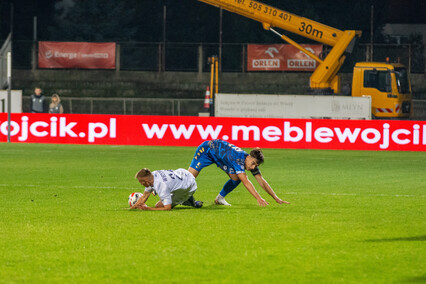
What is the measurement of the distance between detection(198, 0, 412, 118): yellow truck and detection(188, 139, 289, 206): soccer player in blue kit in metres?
24.2

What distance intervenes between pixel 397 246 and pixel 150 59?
40075mm

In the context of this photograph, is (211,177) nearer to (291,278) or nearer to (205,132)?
(205,132)

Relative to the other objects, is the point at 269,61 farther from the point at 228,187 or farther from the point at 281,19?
the point at 228,187

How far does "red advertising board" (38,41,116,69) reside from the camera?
48.8m

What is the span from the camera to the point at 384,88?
128 feet

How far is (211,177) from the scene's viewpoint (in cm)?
2184

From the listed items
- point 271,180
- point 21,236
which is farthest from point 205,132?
point 21,236

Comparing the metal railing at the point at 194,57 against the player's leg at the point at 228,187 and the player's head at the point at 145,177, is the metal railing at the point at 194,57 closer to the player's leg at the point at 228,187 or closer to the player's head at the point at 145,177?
the player's leg at the point at 228,187

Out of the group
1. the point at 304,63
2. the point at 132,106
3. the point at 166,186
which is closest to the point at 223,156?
the point at 166,186

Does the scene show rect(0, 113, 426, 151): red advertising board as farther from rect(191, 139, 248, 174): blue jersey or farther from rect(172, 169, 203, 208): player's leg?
rect(172, 169, 203, 208): player's leg

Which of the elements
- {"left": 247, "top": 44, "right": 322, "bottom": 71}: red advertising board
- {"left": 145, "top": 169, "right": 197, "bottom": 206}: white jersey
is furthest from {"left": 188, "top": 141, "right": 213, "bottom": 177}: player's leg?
{"left": 247, "top": 44, "right": 322, "bottom": 71}: red advertising board

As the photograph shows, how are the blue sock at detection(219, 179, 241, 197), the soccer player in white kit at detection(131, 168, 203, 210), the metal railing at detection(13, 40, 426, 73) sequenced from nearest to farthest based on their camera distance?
the soccer player in white kit at detection(131, 168, 203, 210), the blue sock at detection(219, 179, 241, 197), the metal railing at detection(13, 40, 426, 73)

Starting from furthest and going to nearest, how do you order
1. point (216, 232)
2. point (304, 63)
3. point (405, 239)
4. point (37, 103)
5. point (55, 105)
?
point (304, 63)
point (37, 103)
point (55, 105)
point (216, 232)
point (405, 239)

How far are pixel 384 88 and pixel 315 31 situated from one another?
4.79 meters
